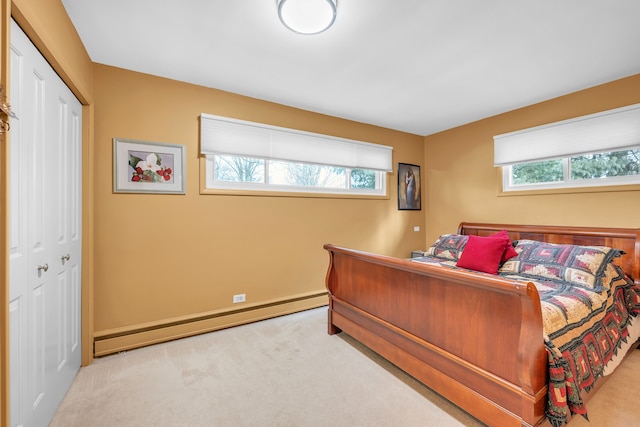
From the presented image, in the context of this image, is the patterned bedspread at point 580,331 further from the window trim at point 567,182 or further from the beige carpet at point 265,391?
the window trim at point 567,182

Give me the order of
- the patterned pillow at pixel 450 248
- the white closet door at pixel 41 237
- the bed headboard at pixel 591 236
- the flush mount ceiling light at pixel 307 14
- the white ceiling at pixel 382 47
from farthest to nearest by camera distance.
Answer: the patterned pillow at pixel 450 248
the bed headboard at pixel 591 236
the white ceiling at pixel 382 47
the flush mount ceiling light at pixel 307 14
the white closet door at pixel 41 237

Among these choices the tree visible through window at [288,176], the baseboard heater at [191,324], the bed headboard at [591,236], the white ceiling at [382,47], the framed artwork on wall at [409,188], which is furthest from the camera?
the framed artwork on wall at [409,188]

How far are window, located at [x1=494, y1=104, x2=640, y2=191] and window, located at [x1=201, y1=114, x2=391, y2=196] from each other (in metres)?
1.61

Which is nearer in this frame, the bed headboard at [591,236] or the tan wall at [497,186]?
the bed headboard at [591,236]

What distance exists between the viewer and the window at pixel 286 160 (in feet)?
9.57

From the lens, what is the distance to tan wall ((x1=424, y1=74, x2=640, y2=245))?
276 centimetres

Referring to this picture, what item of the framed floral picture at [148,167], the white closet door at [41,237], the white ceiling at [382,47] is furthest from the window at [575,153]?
the white closet door at [41,237]

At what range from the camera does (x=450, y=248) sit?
3389mm

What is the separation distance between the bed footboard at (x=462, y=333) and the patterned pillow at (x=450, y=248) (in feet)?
4.96

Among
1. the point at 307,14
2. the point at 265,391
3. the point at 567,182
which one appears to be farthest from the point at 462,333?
the point at 567,182

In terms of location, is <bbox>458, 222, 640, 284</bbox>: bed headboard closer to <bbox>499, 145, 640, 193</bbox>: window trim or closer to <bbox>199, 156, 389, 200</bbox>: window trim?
<bbox>499, 145, 640, 193</bbox>: window trim

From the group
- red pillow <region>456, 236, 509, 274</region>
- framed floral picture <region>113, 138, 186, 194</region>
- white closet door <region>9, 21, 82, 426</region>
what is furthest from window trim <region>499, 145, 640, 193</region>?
white closet door <region>9, 21, 82, 426</region>

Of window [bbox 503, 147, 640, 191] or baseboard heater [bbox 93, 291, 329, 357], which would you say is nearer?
baseboard heater [bbox 93, 291, 329, 357]

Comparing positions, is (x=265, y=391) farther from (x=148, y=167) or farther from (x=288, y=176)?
(x=288, y=176)
